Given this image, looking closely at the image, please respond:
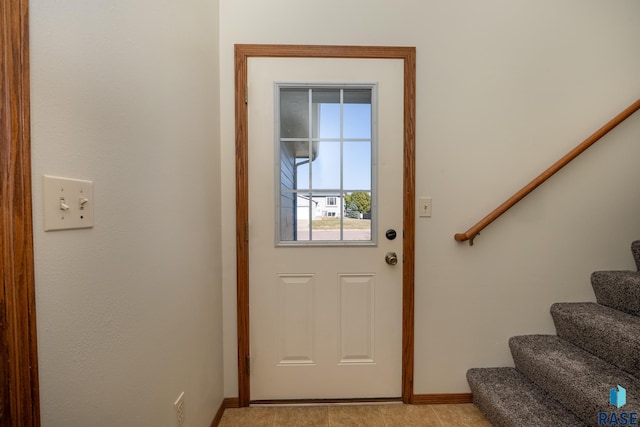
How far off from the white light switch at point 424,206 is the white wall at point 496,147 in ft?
0.14

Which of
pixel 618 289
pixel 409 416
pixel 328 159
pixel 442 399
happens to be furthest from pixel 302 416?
pixel 618 289

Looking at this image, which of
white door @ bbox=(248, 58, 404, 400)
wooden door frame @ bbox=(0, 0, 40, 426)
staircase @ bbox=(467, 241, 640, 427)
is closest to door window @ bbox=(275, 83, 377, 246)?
white door @ bbox=(248, 58, 404, 400)

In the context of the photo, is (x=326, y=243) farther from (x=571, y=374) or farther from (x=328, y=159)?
(x=571, y=374)

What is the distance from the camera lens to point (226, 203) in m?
1.65

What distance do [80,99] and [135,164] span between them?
24 cm

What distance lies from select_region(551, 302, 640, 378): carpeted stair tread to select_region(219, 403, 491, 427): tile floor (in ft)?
2.17

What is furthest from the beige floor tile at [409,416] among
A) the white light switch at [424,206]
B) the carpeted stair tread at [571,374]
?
the white light switch at [424,206]

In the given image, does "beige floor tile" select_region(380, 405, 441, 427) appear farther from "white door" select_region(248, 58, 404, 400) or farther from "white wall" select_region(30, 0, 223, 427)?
"white wall" select_region(30, 0, 223, 427)

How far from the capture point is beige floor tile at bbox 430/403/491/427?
153cm

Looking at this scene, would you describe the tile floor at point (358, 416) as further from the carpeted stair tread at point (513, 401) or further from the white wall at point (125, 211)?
the white wall at point (125, 211)

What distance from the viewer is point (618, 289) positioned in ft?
5.01

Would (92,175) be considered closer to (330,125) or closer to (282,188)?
(282,188)

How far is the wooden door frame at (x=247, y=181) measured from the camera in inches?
63.6

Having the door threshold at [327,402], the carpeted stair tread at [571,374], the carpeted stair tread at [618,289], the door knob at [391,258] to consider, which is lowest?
the door threshold at [327,402]
